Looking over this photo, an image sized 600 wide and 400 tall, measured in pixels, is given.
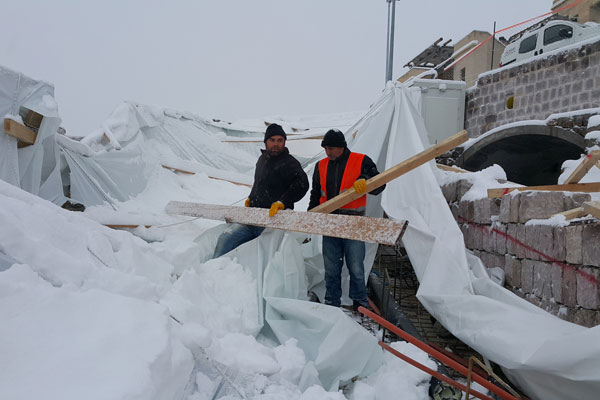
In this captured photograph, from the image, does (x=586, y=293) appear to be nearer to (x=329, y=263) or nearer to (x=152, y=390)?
(x=329, y=263)

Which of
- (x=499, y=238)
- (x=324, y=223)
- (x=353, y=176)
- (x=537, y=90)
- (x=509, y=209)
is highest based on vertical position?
(x=537, y=90)

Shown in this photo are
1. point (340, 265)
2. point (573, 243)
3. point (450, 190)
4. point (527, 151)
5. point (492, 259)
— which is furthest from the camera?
point (527, 151)

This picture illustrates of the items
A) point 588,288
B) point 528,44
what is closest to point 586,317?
point 588,288

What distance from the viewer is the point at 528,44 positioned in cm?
968

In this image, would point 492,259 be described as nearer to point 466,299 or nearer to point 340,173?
point 466,299

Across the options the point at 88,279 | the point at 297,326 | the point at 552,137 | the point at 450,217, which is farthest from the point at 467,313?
the point at 552,137

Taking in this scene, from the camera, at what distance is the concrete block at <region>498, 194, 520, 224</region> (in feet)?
9.61

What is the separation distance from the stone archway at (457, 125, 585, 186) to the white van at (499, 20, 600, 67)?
2.61 m

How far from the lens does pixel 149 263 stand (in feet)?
7.73

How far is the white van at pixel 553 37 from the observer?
882cm

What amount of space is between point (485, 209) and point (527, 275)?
2.42 ft

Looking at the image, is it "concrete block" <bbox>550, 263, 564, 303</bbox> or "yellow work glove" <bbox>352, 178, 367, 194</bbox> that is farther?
"yellow work glove" <bbox>352, 178, 367, 194</bbox>

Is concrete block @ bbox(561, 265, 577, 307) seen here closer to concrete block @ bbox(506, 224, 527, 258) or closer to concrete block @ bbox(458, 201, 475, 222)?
concrete block @ bbox(506, 224, 527, 258)

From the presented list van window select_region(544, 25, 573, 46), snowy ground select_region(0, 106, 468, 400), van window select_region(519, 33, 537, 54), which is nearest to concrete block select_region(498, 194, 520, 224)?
snowy ground select_region(0, 106, 468, 400)
